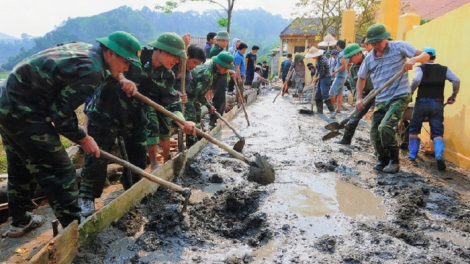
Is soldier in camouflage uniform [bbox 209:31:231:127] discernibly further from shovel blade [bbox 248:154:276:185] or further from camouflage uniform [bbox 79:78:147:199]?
camouflage uniform [bbox 79:78:147:199]

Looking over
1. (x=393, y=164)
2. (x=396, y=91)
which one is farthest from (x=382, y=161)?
(x=396, y=91)

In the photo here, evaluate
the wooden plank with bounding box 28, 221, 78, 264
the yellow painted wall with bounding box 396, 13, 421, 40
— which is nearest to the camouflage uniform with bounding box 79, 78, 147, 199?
the wooden plank with bounding box 28, 221, 78, 264

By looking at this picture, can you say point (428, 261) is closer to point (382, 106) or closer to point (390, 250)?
point (390, 250)

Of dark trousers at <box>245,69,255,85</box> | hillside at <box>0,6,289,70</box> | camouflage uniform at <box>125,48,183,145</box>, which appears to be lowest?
dark trousers at <box>245,69,255,85</box>

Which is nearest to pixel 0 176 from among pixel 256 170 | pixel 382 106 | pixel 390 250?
pixel 256 170

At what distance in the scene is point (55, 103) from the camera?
105 inches

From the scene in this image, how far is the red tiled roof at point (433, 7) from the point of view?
58.9ft

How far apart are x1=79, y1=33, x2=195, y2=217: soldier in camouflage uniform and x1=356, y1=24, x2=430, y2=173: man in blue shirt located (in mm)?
2614

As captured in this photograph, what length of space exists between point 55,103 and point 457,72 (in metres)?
5.88

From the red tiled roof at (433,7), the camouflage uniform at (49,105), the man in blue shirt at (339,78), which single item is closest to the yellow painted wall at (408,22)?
the man in blue shirt at (339,78)

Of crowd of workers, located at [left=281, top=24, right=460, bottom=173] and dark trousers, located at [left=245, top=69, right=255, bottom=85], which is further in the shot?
dark trousers, located at [left=245, top=69, right=255, bottom=85]

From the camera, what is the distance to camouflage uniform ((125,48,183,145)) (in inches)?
161

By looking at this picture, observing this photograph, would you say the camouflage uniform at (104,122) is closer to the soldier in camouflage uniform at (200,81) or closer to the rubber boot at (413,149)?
the soldier in camouflage uniform at (200,81)

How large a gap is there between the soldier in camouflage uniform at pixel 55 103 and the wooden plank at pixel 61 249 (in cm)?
45
